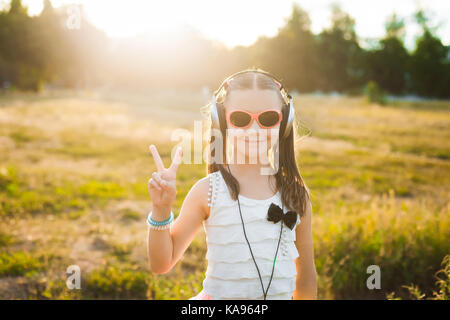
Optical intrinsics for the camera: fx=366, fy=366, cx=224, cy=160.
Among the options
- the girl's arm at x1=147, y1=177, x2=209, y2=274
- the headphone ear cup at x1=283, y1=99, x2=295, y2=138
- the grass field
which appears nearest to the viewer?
the girl's arm at x1=147, y1=177, x2=209, y2=274

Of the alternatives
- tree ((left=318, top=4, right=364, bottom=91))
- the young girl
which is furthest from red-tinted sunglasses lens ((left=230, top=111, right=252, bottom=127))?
tree ((left=318, top=4, right=364, bottom=91))

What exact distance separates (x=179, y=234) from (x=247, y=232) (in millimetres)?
366

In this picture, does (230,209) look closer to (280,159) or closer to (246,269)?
(246,269)

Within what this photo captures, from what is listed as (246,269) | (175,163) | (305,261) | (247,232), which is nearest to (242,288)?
(246,269)

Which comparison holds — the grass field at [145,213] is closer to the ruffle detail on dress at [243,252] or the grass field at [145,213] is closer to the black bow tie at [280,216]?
the black bow tie at [280,216]

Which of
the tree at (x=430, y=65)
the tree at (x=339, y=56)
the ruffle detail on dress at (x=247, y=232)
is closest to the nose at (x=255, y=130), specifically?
the ruffle detail on dress at (x=247, y=232)

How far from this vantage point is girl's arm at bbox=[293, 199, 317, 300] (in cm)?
214

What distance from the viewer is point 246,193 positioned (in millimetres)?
2012

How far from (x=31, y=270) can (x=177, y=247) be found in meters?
2.94

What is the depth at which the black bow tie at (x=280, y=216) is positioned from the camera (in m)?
1.88

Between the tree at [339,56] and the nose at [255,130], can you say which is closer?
the nose at [255,130]

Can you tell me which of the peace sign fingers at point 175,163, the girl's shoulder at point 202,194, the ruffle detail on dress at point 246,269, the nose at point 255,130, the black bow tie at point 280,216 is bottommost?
the ruffle detail on dress at point 246,269

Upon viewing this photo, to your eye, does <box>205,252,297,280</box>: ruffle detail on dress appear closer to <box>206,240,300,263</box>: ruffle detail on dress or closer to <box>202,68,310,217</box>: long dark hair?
<box>206,240,300,263</box>: ruffle detail on dress
